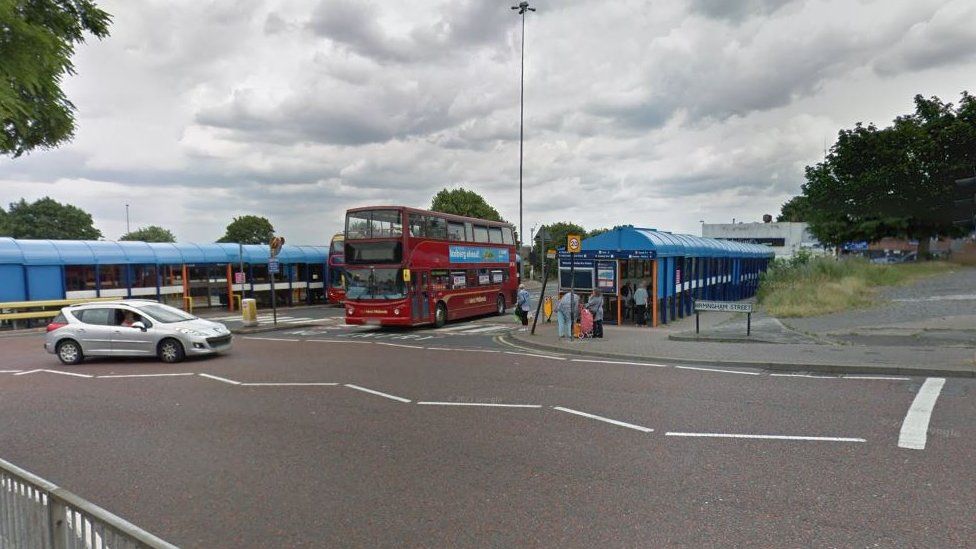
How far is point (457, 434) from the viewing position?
680 centimetres

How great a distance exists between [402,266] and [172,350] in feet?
26.1

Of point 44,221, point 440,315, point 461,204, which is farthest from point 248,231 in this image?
point 440,315

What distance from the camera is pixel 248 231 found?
77.2 m

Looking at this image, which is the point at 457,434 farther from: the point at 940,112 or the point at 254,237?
the point at 254,237

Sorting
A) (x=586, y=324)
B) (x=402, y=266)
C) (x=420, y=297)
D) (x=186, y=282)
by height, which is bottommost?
(x=586, y=324)

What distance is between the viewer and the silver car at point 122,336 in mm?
13125

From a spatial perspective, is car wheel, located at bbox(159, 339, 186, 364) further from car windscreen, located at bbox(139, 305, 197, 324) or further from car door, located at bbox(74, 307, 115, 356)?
car door, located at bbox(74, 307, 115, 356)

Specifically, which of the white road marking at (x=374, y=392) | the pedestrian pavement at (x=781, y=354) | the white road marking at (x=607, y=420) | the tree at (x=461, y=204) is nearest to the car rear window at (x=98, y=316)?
the white road marking at (x=374, y=392)

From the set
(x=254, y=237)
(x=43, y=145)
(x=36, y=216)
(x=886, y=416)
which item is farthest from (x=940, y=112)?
(x=36, y=216)

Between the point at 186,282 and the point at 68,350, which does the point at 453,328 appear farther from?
the point at 186,282

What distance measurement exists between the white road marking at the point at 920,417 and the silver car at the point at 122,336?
13.2m

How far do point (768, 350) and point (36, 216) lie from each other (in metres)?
80.2

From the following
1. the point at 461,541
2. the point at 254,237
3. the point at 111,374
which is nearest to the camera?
the point at 461,541

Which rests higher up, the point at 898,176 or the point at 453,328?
the point at 898,176
